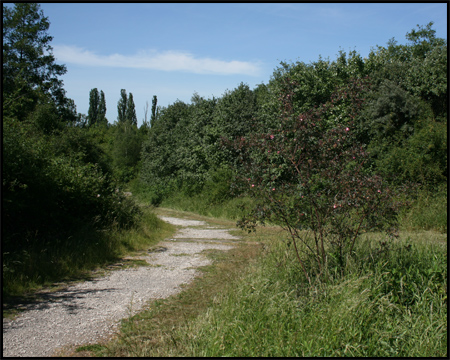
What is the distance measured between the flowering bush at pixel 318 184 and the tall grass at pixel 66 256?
3.21 meters

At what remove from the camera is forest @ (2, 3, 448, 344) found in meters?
4.83

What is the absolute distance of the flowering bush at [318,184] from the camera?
461cm

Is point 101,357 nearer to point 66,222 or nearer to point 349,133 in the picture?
point 349,133

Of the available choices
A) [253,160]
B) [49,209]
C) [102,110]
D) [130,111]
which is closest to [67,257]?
[49,209]

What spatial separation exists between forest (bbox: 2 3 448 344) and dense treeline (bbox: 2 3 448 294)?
0.16 ft

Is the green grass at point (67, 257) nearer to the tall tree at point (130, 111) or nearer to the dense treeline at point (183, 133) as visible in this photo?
the dense treeline at point (183, 133)

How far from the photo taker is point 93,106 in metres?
56.6

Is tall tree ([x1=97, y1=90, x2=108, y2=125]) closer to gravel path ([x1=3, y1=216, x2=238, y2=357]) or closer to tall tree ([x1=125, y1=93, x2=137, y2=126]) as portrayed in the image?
tall tree ([x1=125, y1=93, x2=137, y2=126])

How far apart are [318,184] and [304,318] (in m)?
1.75

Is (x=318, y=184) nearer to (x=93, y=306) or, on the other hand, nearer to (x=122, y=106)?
(x=93, y=306)

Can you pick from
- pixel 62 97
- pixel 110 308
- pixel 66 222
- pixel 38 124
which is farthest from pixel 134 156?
pixel 110 308

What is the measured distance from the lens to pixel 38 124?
14422mm

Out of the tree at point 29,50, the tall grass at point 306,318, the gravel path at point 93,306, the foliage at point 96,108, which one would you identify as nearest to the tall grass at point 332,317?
the tall grass at point 306,318

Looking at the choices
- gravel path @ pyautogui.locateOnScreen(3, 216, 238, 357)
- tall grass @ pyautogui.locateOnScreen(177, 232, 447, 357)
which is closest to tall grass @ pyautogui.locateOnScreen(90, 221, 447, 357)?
tall grass @ pyautogui.locateOnScreen(177, 232, 447, 357)
